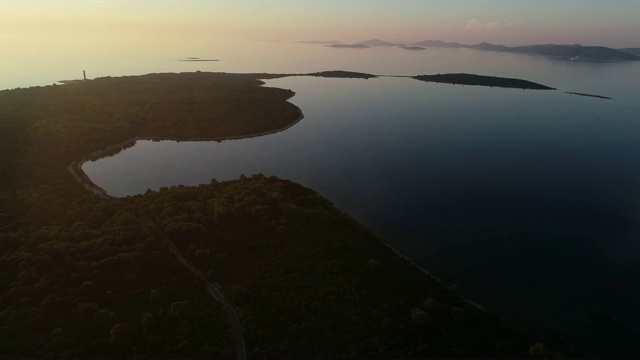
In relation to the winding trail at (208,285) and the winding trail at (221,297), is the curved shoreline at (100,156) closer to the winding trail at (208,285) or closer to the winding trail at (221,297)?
the winding trail at (208,285)

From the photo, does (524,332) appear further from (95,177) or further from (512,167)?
(95,177)

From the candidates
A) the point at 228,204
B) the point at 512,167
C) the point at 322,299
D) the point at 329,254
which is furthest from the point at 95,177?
the point at 512,167

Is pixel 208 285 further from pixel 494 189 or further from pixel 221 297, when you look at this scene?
pixel 494 189

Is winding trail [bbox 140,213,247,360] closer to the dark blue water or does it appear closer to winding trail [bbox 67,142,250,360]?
winding trail [bbox 67,142,250,360]

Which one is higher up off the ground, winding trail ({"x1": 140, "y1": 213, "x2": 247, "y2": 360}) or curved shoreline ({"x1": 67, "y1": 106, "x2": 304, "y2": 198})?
curved shoreline ({"x1": 67, "y1": 106, "x2": 304, "y2": 198})

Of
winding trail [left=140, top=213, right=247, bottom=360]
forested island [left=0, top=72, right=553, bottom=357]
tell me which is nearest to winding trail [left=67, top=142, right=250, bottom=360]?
winding trail [left=140, top=213, right=247, bottom=360]

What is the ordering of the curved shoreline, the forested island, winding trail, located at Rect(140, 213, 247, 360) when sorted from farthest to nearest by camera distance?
the curved shoreline < the forested island < winding trail, located at Rect(140, 213, 247, 360)

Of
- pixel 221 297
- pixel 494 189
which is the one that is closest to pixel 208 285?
pixel 221 297
